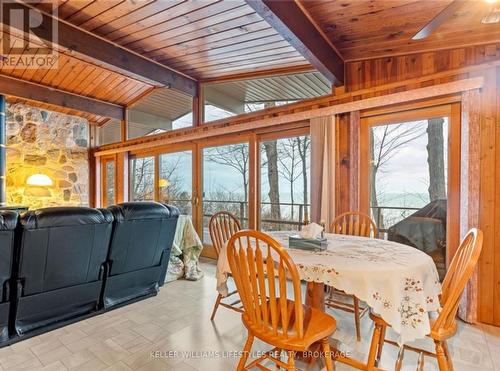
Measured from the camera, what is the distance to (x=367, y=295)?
4.75 feet

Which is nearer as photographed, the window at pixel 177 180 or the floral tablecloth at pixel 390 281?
the floral tablecloth at pixel 390 281

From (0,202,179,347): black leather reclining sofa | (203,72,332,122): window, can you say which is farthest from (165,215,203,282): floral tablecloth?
(203,72,332,122): window

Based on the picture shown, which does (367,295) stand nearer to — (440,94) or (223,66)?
(440,94)

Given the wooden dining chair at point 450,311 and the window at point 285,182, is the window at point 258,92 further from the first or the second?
the wooden dining chair at point 450,311

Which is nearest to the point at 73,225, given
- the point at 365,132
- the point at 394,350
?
the point at 394,350

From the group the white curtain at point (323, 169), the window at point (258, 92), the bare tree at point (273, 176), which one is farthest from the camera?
the bare tree at point (273, 176)

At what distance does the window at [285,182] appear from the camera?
3.76 m

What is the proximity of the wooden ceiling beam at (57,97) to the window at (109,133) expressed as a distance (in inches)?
15.0

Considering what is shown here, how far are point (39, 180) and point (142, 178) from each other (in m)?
1.80

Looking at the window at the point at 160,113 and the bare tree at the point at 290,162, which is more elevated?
the window at the point at 160,113

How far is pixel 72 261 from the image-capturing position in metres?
2.28

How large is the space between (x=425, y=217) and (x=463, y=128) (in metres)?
0.90

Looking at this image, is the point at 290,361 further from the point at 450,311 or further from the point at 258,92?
the point at 258,92

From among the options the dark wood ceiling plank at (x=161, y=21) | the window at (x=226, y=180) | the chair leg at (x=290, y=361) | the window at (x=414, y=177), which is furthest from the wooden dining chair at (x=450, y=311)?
the window at (x=226, y=180)
